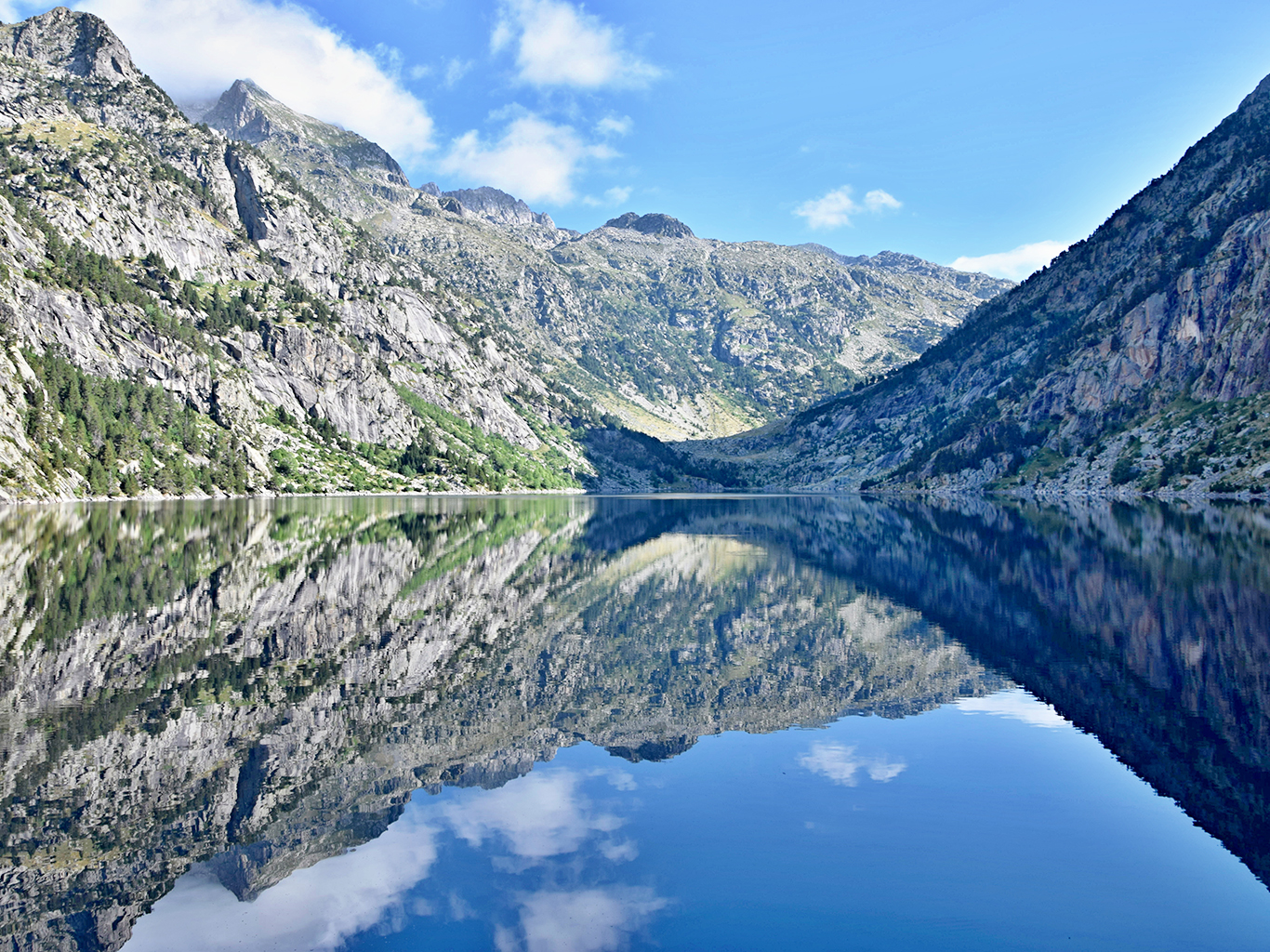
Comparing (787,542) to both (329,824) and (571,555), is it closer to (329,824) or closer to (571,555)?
(571,555)

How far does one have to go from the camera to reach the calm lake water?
1091 cm

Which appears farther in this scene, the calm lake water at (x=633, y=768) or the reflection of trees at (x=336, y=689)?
the reflection of trees at (x=336, y=689)

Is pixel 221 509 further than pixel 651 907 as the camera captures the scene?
Yes

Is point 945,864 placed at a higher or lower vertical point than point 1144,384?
lower

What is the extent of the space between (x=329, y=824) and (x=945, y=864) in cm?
1038

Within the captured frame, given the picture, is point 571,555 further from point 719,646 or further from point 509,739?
point 509,739

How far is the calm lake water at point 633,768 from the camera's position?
35.8 feet

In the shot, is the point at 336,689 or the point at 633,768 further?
the point at 336,689

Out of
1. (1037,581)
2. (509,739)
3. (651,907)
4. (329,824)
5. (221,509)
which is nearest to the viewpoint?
(651,907)

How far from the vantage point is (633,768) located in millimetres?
17109

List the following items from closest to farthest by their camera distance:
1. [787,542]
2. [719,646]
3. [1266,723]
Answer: [1266,723]
[719,646]
[787,542]

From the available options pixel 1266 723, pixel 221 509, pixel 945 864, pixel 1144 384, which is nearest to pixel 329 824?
pixel 945 864

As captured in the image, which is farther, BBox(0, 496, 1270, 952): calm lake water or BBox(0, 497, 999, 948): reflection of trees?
BBox(0, 497, 999, 948): reflection of trees

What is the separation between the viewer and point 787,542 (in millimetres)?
68250
